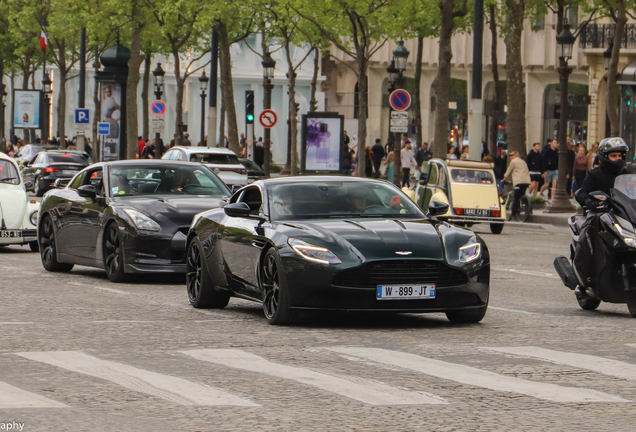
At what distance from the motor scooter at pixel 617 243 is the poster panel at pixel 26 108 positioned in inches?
2399

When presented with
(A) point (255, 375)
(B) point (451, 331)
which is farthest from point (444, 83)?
(A) point (255, 375)

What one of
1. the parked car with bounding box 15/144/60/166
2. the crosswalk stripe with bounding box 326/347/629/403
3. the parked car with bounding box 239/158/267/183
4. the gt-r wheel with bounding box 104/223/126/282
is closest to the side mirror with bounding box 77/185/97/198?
the gt-r wheel with bounding box 104/223/126/282

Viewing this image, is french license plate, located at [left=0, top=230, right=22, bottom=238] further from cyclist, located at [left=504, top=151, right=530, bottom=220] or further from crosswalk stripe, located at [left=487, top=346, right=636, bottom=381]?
cyclist, located at [left=504, top=151, right=530, bottom=220]

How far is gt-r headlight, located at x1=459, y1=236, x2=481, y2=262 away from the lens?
1122 centimetres

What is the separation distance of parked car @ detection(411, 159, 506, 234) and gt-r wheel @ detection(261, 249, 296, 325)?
60.7 feet

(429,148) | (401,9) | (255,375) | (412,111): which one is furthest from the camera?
(412,111)

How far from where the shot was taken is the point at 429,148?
53969 mm

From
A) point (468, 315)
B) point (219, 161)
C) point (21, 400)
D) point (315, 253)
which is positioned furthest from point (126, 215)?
point (219, 161)

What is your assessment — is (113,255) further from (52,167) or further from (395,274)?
(52,167)

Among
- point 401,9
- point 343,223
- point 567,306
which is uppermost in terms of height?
point 401,9

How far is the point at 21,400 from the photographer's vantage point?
7.43 m

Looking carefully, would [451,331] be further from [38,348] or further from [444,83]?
[444,83]

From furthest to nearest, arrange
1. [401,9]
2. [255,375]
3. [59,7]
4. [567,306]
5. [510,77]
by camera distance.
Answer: [59,7] → [401,9] → [510,77] → [567,306] → [255,375]

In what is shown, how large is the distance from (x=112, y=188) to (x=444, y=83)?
2385 centimetres
